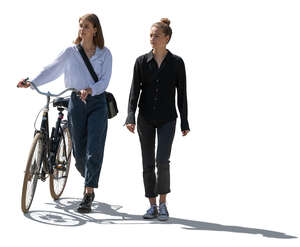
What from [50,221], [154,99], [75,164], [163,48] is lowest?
[50,221]

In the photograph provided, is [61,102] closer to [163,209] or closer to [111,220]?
[111,220]

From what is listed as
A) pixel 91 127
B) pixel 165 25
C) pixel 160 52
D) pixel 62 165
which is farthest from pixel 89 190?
pixel 165 25

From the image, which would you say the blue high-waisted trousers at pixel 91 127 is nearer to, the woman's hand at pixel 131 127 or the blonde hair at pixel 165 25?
the woman's hand at pixel 131 127

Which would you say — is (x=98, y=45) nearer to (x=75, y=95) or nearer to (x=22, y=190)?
(x=75, y=95)

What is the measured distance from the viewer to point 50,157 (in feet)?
27.9

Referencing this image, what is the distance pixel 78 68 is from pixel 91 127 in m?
0.74

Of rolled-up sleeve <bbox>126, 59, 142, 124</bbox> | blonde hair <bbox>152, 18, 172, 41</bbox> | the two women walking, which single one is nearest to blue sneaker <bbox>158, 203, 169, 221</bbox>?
the two women walking

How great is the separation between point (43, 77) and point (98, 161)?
1.23m

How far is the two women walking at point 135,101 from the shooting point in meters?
8.02

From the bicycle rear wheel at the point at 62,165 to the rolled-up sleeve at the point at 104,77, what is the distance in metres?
0.99

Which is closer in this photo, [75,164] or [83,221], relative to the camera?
[83,221]

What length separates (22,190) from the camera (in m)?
7.98

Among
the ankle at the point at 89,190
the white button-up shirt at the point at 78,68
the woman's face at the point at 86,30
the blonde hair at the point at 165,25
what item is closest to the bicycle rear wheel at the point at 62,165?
the ankle at the point at 89,190

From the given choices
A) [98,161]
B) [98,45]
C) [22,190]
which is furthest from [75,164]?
[98,45]
